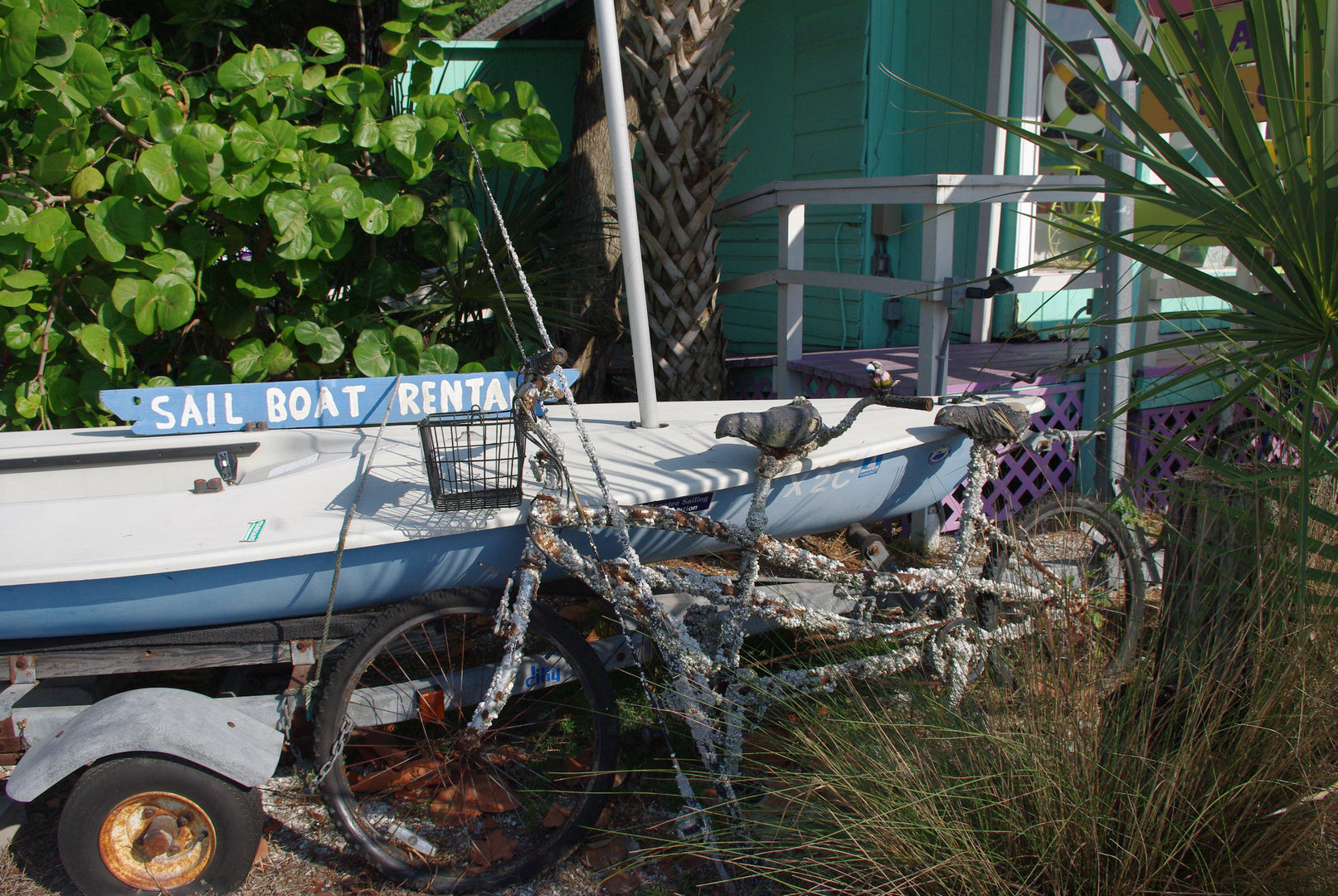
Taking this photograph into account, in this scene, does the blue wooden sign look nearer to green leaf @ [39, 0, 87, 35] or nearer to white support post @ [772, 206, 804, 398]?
green leaf @ [39, 0, 87, 35]

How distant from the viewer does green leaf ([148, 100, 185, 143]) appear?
3.66 meters

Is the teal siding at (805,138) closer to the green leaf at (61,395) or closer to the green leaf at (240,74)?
the green leaf at (240,74)

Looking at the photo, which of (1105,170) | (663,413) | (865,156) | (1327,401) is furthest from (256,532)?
(865,156)

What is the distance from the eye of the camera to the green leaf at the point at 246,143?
143 inches

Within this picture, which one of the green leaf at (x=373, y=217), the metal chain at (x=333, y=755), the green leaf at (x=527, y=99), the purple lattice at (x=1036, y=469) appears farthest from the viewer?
the purple lattice at (x=1036, y=469)

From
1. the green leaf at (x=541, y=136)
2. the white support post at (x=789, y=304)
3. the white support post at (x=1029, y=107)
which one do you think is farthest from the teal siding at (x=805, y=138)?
the green leaf at (x=541, y=136)

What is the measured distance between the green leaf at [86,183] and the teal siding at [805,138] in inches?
151

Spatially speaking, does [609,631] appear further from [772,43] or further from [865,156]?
[772,43]

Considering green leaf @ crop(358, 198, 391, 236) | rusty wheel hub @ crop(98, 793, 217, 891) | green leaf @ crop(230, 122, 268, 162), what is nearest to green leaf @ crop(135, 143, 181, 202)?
green leaf @ crop(230, 122, 268, 162)

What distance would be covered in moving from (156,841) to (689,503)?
162 centimetres

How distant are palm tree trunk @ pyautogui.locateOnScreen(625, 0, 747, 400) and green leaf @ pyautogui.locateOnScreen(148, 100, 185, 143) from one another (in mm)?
2226

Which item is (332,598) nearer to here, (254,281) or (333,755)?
(333,755)

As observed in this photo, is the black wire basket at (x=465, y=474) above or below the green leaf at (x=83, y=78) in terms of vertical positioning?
below

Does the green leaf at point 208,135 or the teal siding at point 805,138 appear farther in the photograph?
the teal siding at point 805,138
